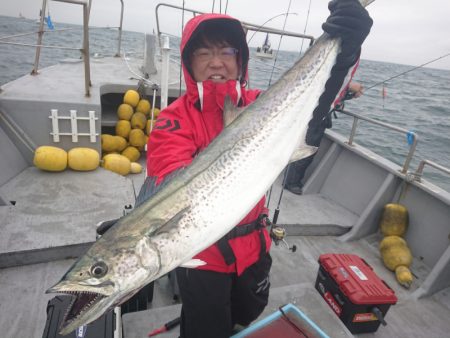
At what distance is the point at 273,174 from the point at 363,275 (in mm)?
2179

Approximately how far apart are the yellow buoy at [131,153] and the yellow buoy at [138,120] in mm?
474

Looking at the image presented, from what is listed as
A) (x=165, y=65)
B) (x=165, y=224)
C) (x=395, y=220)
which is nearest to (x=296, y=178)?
(x=395, y=220)

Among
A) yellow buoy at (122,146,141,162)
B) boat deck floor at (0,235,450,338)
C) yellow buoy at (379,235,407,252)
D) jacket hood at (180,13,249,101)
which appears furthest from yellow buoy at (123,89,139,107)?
yellow buoy at (379,235,407,252)

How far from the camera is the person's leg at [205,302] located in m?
2.10

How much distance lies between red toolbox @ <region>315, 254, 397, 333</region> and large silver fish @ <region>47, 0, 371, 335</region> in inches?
75.2

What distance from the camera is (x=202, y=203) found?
164 centimetres

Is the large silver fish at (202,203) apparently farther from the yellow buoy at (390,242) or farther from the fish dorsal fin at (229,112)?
the yellow buoy at (390,242)

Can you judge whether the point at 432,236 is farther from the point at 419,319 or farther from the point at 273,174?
the point at 273,174

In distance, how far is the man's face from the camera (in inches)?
91.0

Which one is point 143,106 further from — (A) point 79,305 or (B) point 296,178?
(A) point 79,305

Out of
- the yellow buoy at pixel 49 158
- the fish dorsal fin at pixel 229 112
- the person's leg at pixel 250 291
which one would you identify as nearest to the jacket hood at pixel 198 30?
the fish dorsal fin at pixel 229 112

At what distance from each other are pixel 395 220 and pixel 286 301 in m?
2.73

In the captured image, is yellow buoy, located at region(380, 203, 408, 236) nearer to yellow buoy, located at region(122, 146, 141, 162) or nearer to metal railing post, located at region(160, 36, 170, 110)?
metal railing post, located at region(160, 36, 170, 110)

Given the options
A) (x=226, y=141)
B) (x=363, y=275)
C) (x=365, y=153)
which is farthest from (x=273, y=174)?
(x=365, y=153)
